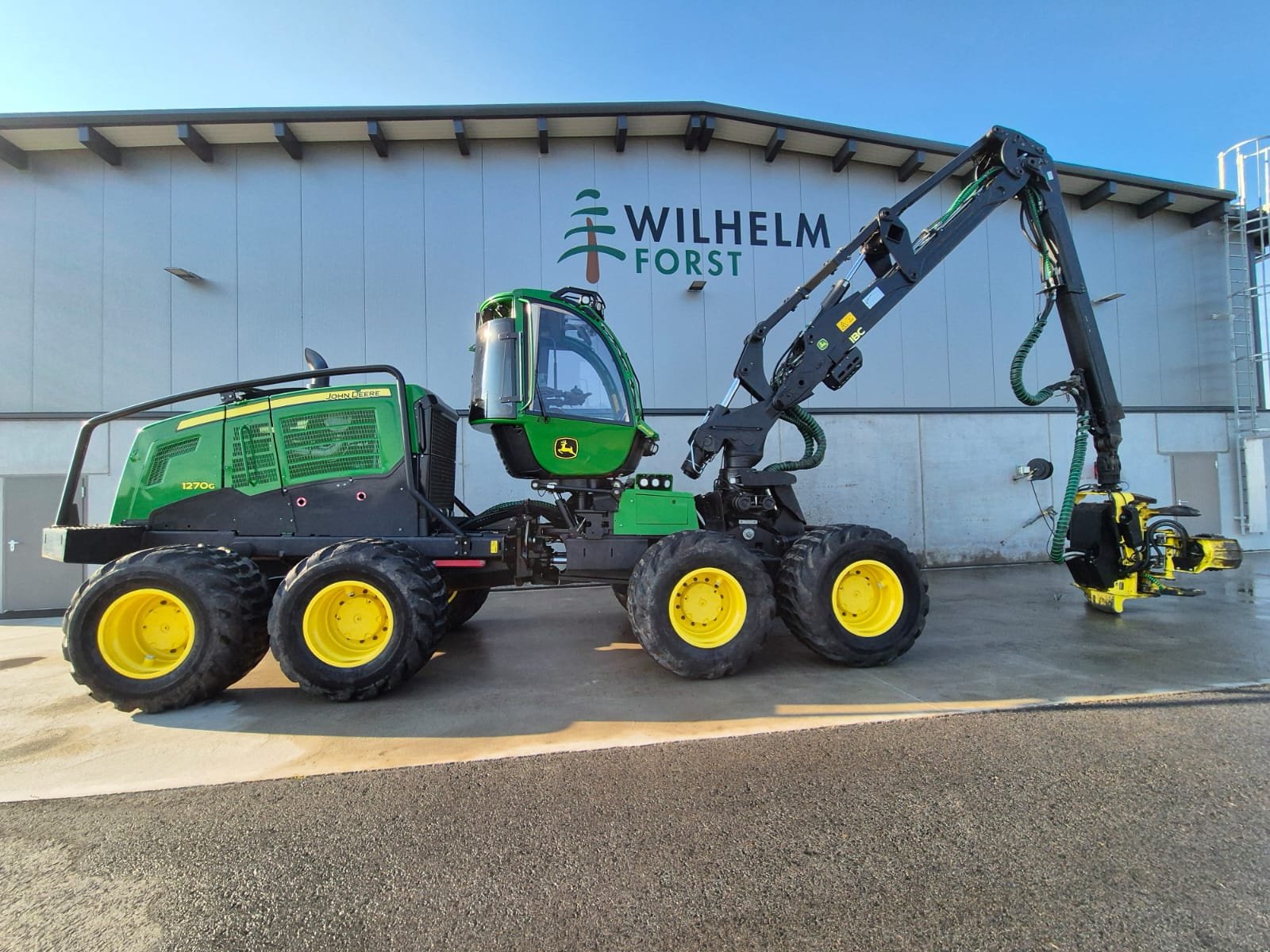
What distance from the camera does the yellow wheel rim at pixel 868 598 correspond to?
4.77 m

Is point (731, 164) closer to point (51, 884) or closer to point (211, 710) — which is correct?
point (211, 710)

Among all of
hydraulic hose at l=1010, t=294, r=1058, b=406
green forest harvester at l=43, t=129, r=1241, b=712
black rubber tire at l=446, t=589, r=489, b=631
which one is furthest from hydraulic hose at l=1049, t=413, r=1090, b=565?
black rubber tire at l=446, t=589, r=489, b=631

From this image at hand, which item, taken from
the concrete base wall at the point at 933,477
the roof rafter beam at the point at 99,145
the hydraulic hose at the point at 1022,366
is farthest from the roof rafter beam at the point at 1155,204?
the roof rafter beam at the point at 99,145

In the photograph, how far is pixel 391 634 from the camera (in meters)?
4.24

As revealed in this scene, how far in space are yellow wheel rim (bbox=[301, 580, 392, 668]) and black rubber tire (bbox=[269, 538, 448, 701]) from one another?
99 millimetres

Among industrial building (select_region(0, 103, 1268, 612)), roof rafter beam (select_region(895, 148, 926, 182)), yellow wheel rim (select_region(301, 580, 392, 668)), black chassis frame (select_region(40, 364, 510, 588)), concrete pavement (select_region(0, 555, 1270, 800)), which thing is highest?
roof rafter beam (select_region(895, 148, 926, 182))

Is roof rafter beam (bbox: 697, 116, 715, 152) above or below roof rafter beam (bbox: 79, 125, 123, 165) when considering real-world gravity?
above

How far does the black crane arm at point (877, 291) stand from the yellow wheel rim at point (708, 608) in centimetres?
126

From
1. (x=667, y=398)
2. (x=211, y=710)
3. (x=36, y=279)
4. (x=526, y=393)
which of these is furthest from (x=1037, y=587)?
(x=36, y=279)

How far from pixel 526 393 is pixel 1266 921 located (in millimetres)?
4731

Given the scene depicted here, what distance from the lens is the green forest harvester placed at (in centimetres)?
419

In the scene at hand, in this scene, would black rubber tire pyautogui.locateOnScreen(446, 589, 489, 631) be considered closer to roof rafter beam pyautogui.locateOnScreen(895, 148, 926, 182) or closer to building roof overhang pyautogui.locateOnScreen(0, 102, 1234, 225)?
building roof overhang pyautogui.locateOnScreen(0, 102, 1234, 225)

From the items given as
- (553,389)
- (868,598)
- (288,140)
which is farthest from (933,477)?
(288,140)

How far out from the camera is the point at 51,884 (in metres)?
2.29
